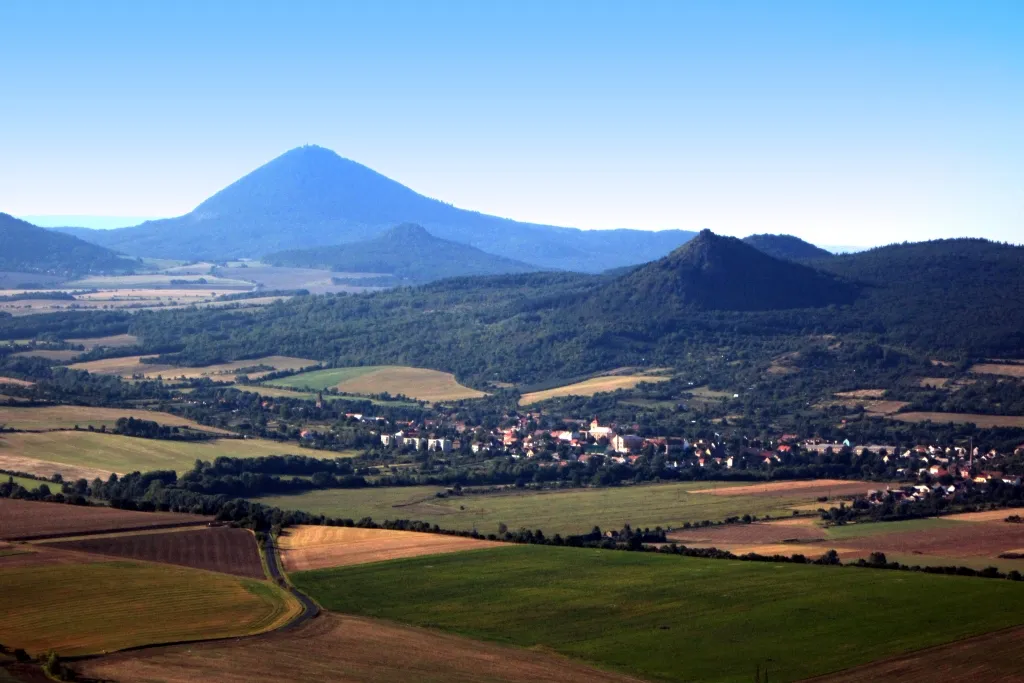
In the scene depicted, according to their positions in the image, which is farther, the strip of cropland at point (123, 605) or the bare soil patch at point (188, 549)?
the bare soil patch at point (188, 549)

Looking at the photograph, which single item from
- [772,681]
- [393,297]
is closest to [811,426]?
[772,681]

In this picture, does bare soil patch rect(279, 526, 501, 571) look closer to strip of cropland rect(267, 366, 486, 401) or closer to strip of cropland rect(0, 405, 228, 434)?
strip of cropland rect(0, 405, 228, 434)

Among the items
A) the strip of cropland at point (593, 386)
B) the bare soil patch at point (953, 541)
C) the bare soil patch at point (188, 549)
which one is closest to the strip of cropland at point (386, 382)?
the strip of cropland at point (593, 386)

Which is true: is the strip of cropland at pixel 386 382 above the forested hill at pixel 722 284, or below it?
below

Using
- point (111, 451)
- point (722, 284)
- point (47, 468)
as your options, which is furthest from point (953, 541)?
point (722, 284)

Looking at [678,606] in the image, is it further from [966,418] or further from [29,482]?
[966,418]

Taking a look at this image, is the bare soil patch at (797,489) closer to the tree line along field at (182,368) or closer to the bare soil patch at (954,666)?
Result: the bare soil patch at (954,666)

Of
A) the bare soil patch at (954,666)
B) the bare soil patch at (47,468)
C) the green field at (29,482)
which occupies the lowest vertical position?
the bare soil patch at (954,666)

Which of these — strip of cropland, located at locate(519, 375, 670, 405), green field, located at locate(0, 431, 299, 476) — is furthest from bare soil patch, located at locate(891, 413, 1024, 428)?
green field, located at locate(0, 431, 299, 476)
